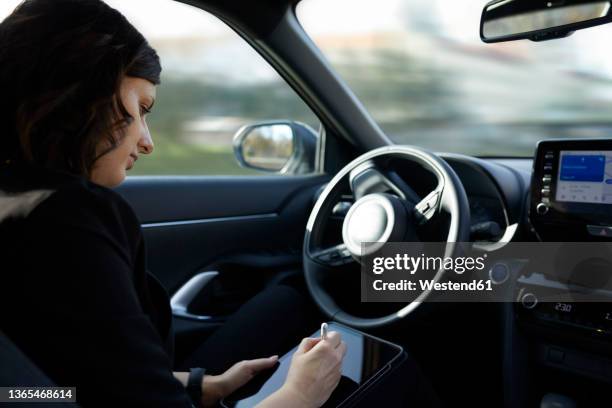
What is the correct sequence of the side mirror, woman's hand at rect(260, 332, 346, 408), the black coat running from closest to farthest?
the black coat, woman's hand at rect(260, 332, 346, 408), the side mirror

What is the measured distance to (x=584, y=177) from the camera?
5.72ft

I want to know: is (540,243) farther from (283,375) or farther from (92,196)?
(92,196)

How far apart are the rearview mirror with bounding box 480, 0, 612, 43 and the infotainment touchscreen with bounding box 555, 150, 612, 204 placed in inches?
14.5

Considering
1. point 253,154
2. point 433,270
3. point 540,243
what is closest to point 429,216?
point 433,270

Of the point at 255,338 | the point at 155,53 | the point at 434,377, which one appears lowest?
the point at 434,377

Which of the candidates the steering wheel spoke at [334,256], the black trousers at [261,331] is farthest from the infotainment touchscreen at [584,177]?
the black trousers at [261,331]

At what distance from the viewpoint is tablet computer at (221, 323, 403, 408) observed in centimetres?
125

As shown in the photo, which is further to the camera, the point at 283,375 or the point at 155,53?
the point at 283,375

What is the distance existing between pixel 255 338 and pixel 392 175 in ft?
2.46

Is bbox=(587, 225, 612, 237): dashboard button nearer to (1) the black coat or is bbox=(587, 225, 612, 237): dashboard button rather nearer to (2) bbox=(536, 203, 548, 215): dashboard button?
(2) bbox=(536, 203, 548, 215): dashboard button

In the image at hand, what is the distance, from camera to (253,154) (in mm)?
2789

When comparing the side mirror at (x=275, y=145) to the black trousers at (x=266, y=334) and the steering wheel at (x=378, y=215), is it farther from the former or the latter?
A: the black trousers at (x=266, y=334)

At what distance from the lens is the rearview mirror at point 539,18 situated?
154cm

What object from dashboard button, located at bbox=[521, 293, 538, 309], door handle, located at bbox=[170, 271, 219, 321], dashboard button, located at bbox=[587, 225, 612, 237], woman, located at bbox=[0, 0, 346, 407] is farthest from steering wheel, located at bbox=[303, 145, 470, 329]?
woman, located at bbox=[0, 0, 346, 407]
